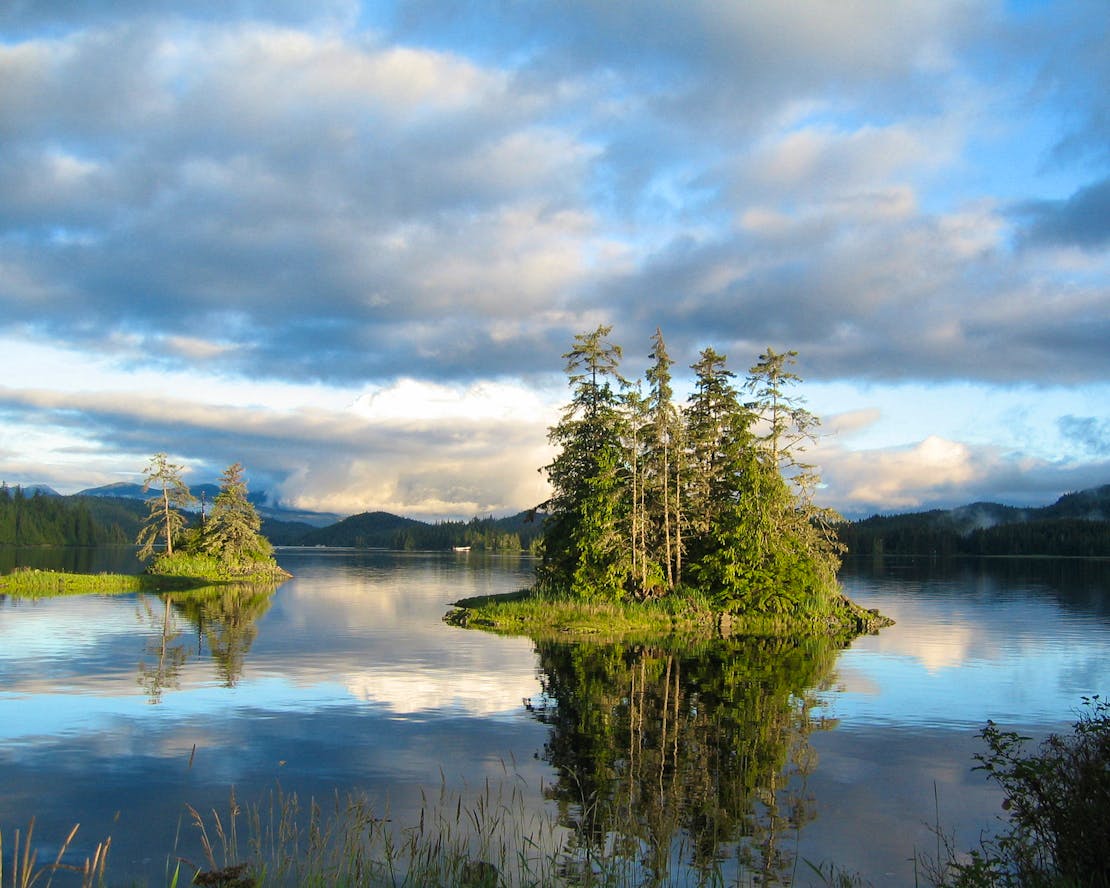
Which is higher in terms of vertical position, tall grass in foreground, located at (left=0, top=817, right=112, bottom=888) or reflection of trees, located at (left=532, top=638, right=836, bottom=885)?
tall grass in foreground, located at (left=0, top=817, right=112, bottom=888)

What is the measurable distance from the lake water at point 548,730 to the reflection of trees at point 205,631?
0.27 m

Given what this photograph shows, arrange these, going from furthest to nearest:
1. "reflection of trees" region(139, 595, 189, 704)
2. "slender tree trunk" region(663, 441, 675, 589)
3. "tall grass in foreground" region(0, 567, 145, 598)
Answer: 1. "tall grass in foreground" region(0, 567, 145, 598)
2. "slender tree trunk" region(663, 441, 675, 589)
3. "reflection of trees" region(139, 595, 189, 704)

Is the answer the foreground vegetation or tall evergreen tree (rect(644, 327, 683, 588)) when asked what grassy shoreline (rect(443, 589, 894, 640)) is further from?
the foreground vegetation

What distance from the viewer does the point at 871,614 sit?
177 feet

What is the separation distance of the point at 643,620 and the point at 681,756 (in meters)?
28.2

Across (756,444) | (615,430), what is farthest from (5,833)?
(756,444)

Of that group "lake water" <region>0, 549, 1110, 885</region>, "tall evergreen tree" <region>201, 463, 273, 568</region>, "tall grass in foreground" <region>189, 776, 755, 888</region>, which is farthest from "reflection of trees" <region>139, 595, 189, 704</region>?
"tall evergreen tree" <region>201, 463, 273, 568</region>

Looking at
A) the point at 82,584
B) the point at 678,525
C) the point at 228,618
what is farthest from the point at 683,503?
the point at 82,584

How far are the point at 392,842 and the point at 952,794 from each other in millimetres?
11912

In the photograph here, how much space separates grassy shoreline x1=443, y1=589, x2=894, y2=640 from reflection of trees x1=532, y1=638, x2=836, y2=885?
396 inches

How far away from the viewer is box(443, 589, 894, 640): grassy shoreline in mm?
46594

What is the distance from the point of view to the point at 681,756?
1998cm

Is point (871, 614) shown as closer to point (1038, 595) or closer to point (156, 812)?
point (1038, 595)

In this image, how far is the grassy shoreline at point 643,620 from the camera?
46594 millimetres
